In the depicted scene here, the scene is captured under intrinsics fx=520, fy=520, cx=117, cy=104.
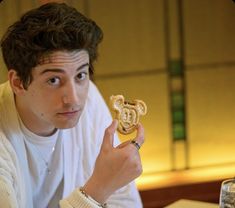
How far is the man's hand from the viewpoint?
4.32ft

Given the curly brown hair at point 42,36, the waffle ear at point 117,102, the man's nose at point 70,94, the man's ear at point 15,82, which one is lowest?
the waffle ear at point 117,102

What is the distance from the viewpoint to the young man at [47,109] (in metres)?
1.33

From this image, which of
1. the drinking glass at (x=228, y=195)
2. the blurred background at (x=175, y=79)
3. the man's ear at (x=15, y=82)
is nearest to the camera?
the drinking glass at (x=228, y=195)

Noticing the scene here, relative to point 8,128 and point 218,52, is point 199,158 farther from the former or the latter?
point 8,128

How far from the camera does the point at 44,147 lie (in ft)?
5.12

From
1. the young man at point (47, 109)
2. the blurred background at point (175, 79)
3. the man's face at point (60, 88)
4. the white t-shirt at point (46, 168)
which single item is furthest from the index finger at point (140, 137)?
the blurred background at point (175, 79)

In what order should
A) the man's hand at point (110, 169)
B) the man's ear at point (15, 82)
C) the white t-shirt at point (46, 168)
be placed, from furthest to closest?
1. the white t-shirt at point (46, 168)
2. the man's ear at point (15, 82)
3. the man's hand at point (110, 169)

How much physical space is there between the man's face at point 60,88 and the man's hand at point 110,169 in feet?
0.42

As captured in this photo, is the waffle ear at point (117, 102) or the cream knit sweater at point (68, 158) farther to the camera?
the waffle ear at point (117, 102)

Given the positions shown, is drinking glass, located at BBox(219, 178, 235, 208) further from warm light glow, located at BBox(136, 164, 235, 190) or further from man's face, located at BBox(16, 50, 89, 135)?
warm light glow, located at BBox(136, 164, 235, 190)

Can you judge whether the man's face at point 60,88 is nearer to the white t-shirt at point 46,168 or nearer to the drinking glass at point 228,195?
the white t-shirt at point 46,168

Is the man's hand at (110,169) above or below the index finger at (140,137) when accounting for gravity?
below

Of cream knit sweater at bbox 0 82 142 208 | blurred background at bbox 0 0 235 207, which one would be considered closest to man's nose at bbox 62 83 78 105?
cream knit sweater at bbox 0 82 142 208

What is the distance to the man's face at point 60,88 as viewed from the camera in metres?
1.35
